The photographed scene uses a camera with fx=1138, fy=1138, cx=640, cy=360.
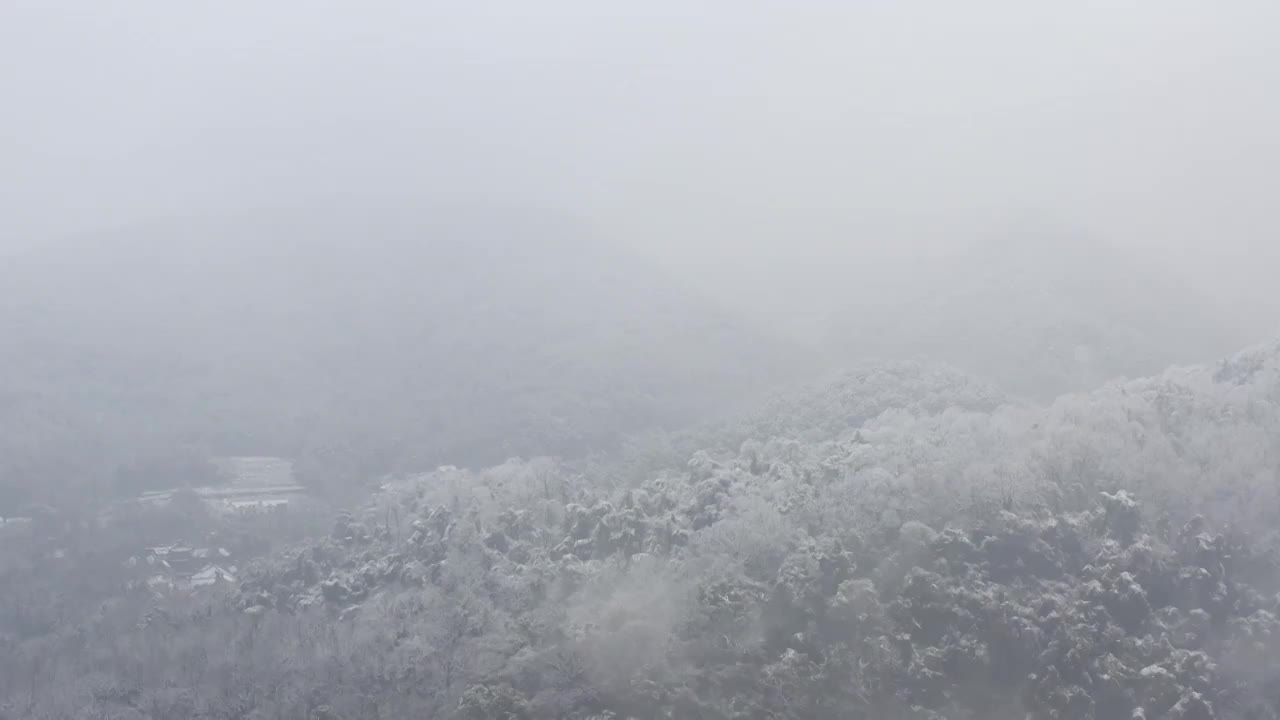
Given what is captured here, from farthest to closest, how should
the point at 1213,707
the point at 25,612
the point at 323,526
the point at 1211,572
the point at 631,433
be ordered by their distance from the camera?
the point at 631,433 < the point at 323,526 < the point at 25,612 < the point at 1211,572 < the point at 1213,707

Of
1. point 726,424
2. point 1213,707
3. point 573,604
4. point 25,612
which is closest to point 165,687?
point 573,604

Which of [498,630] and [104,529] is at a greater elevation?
[498,630]

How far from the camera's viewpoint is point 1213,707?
116 ft

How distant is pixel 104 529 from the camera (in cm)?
8569

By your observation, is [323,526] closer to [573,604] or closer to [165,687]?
[165,687]

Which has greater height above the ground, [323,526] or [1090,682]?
[1090,682]

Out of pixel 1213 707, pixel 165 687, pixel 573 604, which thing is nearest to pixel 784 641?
pixel 573 604

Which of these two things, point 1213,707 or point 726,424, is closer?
point 1213,707

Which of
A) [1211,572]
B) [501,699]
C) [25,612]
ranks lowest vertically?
[25,612]

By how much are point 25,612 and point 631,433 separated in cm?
4900

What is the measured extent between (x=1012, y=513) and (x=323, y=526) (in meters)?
55.7

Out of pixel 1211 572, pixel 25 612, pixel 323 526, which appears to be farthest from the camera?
pixel 323 526

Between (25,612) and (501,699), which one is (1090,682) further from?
(25,612)

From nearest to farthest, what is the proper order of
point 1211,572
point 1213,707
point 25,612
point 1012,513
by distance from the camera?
point 1213,707
point 1211,572
point 1012,513
point 25,612
